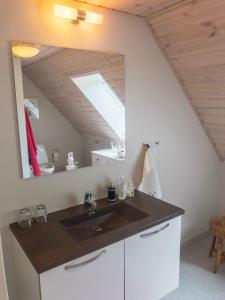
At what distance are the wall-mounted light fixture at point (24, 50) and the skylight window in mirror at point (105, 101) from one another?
45 centimetres

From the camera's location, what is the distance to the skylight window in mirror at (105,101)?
201 centimetres

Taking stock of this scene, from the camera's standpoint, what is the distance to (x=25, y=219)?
1.67 meters

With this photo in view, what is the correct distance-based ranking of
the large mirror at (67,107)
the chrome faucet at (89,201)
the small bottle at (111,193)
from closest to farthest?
the large mirror at (67,107)
the chrome faucet at (89,201)
the small bottle at (111,193)

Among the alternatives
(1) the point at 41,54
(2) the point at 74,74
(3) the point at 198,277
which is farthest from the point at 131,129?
(3) the point at 198,277

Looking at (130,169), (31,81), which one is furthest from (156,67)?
(31,81)

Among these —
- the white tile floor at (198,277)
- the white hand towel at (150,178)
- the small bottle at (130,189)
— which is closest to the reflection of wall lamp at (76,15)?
the white hand towel at (150,178)

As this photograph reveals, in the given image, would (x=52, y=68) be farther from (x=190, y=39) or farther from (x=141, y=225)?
(x=141, y=225)

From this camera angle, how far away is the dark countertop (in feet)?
4.35

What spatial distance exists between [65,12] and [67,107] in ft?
2.11

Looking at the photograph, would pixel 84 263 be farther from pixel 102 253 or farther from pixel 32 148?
pixel 32 148

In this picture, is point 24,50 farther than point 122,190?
No

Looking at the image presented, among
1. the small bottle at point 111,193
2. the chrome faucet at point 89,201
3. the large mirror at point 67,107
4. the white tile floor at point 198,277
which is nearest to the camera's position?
the large mirror at point 67,107

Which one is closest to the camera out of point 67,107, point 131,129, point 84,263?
point 84,263

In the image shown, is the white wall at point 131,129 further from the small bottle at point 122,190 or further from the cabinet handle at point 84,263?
the cabinet handle at point 84,263
